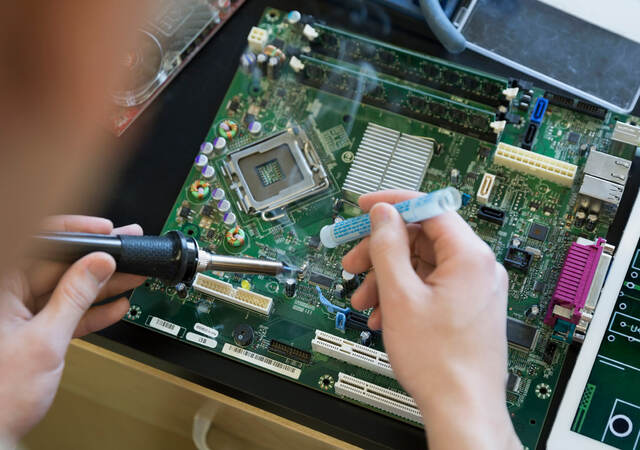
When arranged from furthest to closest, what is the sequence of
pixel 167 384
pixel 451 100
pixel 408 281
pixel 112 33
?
pixel 451 100, pixel 167 384, pixel 408 281, pixel 112 33

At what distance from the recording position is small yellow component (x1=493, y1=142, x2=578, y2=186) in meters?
2.60

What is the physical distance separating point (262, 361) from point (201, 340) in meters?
0.25

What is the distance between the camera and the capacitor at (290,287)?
8.39ft

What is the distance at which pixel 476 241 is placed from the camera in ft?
6.51

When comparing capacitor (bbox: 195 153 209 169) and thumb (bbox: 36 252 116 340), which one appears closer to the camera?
thumb (bbox: 36 252 116 340)

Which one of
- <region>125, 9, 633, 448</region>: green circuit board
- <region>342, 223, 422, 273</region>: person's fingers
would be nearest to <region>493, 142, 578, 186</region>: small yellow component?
<region>125, 9, 633, 448</region>: green circuit board

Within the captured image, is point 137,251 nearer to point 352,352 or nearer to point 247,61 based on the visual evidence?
point 352,352

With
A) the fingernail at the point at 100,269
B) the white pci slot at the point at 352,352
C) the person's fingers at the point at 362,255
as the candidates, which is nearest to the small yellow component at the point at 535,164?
the person's fingers at the point at 362,255

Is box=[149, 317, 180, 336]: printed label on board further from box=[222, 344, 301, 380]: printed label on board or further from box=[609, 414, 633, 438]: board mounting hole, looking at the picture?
box=[609, 414, 633, 438]: board mounting hole

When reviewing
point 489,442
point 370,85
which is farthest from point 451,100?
point 489,442

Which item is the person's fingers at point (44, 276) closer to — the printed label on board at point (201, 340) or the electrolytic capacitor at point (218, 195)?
the printed label on board at point (201, 340)

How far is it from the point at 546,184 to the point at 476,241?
2.69 ft

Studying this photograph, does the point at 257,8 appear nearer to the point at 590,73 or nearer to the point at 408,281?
the point at 590,73

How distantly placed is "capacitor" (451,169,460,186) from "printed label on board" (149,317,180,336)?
121 cm
